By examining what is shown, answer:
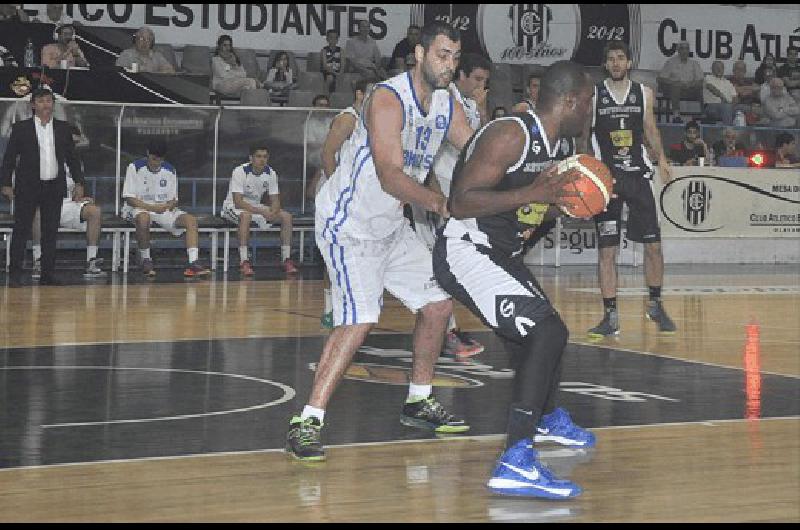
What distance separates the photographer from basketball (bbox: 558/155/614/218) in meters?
6.42

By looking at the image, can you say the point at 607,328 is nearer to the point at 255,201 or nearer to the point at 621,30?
→ the point at 255,201

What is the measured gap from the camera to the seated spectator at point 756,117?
26.4 meters

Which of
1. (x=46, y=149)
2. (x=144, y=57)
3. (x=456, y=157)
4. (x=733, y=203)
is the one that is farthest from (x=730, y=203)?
(x=456, y=157)

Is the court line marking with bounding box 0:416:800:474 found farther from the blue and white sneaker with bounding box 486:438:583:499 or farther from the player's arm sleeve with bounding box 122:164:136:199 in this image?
the player's arm sleeve with bounding box 122:164:136:199

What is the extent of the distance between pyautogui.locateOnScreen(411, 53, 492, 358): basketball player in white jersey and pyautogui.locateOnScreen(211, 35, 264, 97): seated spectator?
11271mm

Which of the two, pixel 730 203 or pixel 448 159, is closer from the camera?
pixel 448 159

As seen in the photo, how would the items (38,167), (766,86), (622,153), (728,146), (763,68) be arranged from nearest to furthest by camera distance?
(622,153) < (38,167) < (728,146) < (766,86) < (763,68)

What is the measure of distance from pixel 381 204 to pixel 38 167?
1081cm

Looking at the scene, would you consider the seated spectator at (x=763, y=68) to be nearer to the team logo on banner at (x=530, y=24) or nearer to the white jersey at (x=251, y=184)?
the team logo on banner at (x=530, y=24)

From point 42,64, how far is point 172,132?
6.22 feet

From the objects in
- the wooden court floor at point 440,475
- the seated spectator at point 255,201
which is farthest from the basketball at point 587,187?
the seated spectator at point 255,201

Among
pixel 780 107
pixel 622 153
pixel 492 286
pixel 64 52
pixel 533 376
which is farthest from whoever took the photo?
pixel 780 107

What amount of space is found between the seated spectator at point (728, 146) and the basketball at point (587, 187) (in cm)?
1712

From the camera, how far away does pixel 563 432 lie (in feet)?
24.2
